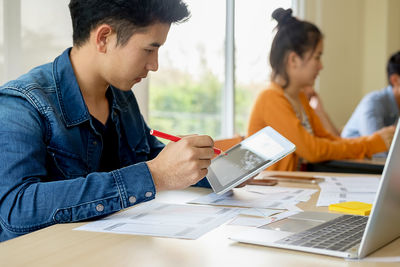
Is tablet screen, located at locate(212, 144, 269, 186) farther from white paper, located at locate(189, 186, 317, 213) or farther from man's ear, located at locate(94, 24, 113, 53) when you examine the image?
man's ear, located at locate(94, 24, 113, 53)

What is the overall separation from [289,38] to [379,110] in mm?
1047

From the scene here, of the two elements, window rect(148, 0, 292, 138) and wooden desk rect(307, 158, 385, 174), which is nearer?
wooden desk rect(307, 158, 385, 174)

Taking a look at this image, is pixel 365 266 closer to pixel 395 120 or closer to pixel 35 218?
pixel 35 218

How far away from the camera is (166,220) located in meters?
1.07

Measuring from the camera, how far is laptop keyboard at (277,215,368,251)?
0.85 metres

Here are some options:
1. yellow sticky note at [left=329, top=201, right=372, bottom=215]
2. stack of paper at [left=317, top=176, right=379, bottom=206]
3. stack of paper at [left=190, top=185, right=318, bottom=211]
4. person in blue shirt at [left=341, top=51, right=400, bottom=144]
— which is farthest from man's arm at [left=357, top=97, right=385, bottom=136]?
yellow sticky note at [left=329, top=201, right=372, bottom=215]

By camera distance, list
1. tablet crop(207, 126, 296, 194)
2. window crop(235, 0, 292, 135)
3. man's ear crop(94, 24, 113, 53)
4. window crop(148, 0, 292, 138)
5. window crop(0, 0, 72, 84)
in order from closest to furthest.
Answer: tablet crop(207, 126, 296, 194) → man's ear crop(94, 24, 113, 53) → window crop(0, 0, 72, 84) → window crop(148, 0, 292, 138) → window crop(235, 0, 292, 135)

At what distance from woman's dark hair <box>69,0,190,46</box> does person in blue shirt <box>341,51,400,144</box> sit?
2290 mm

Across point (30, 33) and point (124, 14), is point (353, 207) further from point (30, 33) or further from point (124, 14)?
point (30, 33)

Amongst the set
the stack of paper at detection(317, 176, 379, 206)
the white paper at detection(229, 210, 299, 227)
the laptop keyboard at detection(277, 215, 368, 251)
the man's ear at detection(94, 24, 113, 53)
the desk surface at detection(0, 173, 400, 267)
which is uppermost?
the man's ear at detection(94, 24, 113, 53)

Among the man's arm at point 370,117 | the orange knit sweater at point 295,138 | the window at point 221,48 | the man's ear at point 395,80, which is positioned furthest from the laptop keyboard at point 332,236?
the man's ear at point 395,80

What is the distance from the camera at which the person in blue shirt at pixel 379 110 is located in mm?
3369

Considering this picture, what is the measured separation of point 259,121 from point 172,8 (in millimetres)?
1350

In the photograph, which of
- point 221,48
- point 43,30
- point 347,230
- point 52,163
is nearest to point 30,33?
point 43,30
